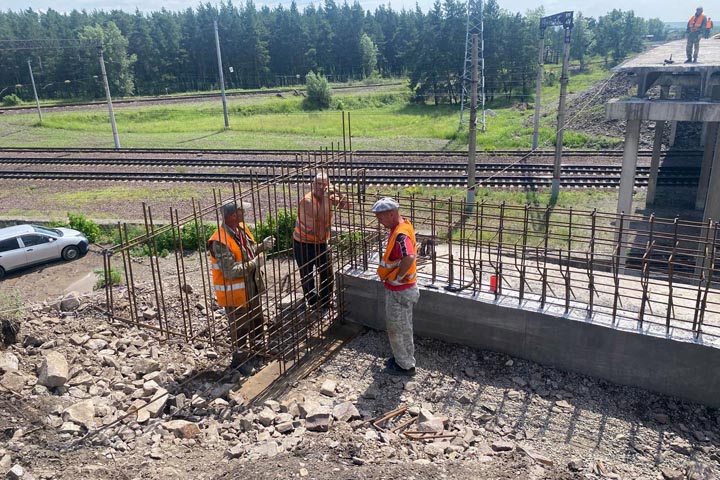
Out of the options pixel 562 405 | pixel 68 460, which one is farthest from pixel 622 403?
pixel 68 460

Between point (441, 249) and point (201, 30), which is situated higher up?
point (201, 30)

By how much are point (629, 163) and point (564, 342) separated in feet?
26.3

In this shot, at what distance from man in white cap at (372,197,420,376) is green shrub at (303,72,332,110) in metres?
40.0

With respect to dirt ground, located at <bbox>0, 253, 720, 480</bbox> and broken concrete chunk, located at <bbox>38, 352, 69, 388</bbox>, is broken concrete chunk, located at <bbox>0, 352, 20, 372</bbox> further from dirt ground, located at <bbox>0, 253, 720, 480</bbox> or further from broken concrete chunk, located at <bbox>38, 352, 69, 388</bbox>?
broken concrete chunk, located at <bbox>38, 352, 69, 388</bbox>

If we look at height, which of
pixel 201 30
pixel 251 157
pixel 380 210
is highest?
pixel 201 30

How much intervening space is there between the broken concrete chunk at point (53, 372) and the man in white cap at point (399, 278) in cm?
331

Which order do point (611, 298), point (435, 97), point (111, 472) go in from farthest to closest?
point (435, 97), point (611, 298), point (111, 472)

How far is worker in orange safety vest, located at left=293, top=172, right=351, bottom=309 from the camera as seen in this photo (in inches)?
275

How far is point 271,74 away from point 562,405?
70873mm

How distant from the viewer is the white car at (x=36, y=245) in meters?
12.5

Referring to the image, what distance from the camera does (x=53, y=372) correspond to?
5.80 m

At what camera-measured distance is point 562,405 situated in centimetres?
568

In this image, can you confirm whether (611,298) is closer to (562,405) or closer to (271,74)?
(562,405)

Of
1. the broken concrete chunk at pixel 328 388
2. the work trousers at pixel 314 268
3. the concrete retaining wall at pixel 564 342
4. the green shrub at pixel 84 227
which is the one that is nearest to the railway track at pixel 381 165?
the green shrub at pixel 84 227
